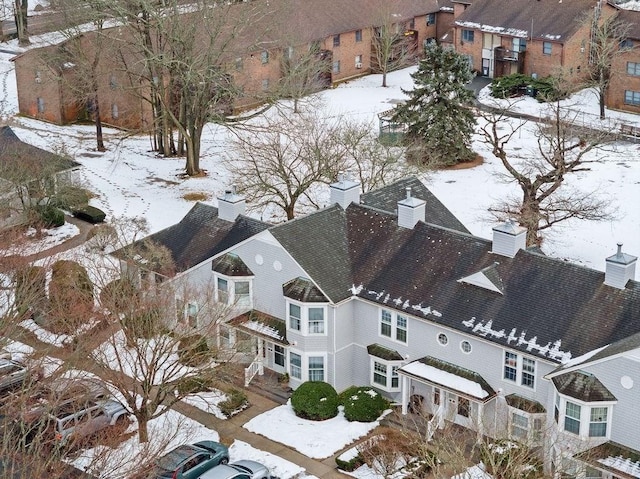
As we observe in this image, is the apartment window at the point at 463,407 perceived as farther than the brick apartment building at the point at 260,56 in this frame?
No

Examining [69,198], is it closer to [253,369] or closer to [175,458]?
[253,369]

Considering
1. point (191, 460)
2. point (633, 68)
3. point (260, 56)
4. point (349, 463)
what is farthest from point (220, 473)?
point (633, 68)

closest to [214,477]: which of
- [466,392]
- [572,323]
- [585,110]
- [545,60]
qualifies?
[466,392]

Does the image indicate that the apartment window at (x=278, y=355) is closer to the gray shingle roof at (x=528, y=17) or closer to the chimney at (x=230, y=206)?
the chimney at (x=230, y=206)

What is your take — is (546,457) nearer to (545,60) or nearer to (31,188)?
(31,188)

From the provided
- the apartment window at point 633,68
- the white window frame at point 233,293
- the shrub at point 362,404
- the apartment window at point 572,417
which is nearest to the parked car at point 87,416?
the white window frame at point 233,293

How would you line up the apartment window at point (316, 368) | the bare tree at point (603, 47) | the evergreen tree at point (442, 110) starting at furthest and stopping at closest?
the bare tree at point (603, 47), the evergreen tree at point (442, 110), the apartment window at point (316, 368)

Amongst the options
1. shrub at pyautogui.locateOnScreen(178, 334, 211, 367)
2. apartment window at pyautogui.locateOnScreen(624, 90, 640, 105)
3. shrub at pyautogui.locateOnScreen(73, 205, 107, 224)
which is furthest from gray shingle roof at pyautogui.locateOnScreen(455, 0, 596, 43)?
shrub at pyautogui.locateOnScreen(178, 334, 211, 367)

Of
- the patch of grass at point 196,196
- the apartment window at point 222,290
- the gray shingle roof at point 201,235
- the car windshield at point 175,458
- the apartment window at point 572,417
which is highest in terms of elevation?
the gray shingle roof at point 201,235

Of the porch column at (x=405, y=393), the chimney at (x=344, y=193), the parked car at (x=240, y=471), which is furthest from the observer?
the chimney at (x=344, y=193)
